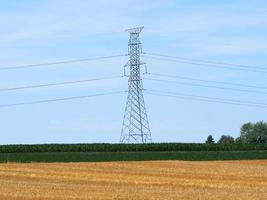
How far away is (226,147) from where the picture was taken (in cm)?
7588

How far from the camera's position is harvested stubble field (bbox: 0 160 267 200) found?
2597cm

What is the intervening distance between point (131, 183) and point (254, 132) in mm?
103659

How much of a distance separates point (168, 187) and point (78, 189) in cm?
413

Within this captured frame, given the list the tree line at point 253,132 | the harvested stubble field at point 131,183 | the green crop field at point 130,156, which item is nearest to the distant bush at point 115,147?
the green crop field at point 130,156

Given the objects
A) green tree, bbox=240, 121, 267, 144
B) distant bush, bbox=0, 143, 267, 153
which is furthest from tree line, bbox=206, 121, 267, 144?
distant bush, bbox=0, 143, 267, 153

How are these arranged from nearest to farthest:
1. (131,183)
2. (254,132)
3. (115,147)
Result: (131,183) → (115,147) → (254,132)

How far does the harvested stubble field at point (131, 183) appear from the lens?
25969mm

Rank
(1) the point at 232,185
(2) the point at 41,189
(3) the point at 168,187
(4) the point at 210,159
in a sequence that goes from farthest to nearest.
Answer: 1. (4) the point at 210,159
2. (1) the point at 232,185
3. (3) the point at 168,187
4. (2) the point at 41,189

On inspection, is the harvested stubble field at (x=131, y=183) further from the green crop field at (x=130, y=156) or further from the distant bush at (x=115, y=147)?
the distant bush at (x=115, y=147)

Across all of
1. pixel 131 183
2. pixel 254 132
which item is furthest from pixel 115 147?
pixel 254 132

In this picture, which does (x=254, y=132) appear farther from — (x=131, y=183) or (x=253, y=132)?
(x=131, y=183)

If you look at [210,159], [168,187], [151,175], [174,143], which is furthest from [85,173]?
[174,143]

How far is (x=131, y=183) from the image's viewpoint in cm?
3262

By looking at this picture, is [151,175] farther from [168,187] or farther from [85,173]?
[168,187]
